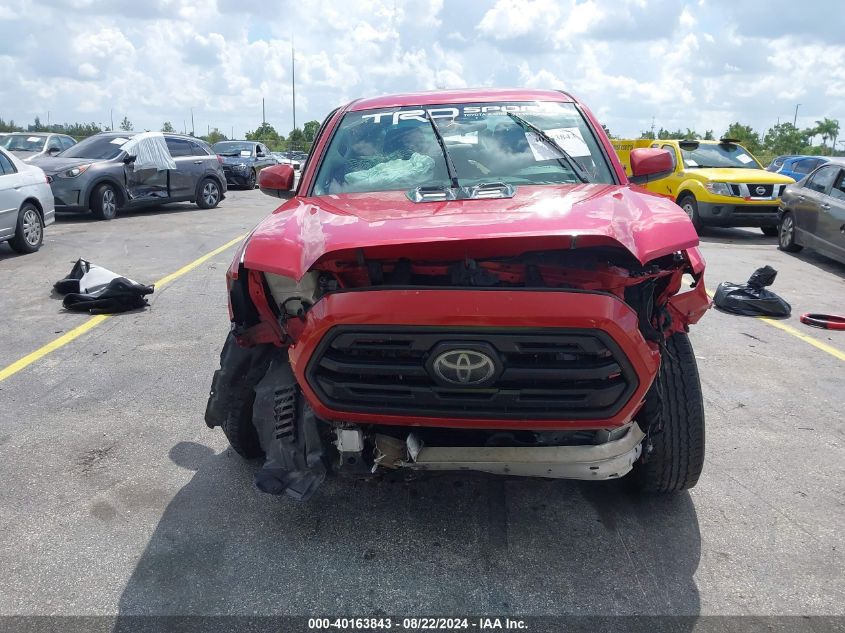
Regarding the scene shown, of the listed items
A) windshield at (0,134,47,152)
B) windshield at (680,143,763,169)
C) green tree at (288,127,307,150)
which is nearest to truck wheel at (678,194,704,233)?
windshield at (680,143,763,169)

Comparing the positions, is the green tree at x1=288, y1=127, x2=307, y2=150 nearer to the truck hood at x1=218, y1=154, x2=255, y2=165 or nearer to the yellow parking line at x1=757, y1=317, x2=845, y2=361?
the truck hood at x1=218, y1=154, x2=255, y2=165

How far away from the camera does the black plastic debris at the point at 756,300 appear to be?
7.20m

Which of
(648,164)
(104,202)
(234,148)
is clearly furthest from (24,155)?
(648,164)

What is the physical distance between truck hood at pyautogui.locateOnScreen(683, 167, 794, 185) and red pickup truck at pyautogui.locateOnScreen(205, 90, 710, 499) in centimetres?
1051

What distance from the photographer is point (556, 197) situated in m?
3.14

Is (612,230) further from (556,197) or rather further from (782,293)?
(782,293)

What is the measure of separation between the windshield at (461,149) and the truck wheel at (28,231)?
7197 mm

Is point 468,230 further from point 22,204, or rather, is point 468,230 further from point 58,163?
point 58,163

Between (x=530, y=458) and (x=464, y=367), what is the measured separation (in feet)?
1.64

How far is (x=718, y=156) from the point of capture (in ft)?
45.5

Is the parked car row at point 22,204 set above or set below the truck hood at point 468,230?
below

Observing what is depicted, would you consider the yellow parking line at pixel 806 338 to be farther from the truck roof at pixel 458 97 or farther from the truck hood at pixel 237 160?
the truck hood at pixel 237 160

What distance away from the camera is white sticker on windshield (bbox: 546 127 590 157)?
3867 mm

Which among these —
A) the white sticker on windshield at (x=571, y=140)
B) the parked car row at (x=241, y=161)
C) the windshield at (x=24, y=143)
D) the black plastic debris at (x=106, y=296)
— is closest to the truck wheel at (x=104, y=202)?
the windshield at (x=24, y=143)
